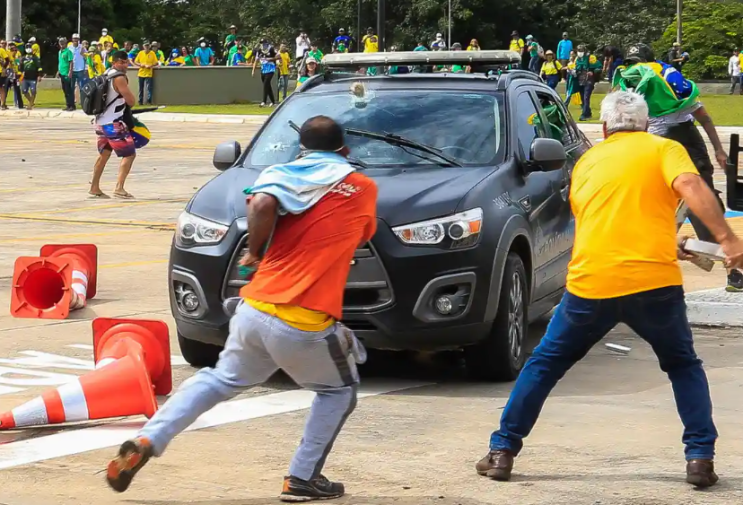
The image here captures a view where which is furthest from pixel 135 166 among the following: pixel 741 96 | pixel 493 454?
pixel 741 96

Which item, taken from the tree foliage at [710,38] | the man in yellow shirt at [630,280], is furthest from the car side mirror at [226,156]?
the tree foliage at [710,38]

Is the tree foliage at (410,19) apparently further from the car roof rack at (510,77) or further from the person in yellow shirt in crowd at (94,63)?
the car roof rack at (510,77)

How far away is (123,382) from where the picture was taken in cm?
667

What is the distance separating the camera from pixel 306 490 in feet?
17.8

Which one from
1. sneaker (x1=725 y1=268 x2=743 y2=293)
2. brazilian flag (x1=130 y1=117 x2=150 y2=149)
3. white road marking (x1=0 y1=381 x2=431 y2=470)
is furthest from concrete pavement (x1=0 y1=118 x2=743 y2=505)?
brazilian flag (x1=130 y1=117 x2=150 y2=149)

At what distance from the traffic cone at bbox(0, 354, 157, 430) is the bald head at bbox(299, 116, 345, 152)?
5.75 feet

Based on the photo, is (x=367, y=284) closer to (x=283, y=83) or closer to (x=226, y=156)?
(x=226, y=156)

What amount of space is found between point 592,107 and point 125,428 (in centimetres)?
3215

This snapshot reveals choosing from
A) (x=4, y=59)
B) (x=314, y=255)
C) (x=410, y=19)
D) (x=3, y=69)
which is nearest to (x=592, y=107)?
(x=4, y=59)

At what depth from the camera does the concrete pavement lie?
18.4ft

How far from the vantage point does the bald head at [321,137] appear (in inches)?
214

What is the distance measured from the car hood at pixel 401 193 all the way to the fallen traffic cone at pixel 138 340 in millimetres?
813

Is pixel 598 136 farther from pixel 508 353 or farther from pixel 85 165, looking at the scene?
pixel 508 353

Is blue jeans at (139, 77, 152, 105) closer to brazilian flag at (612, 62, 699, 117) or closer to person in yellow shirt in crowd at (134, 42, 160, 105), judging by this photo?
person in yellow shirt in crowd at (134, 42, 160, 105)
